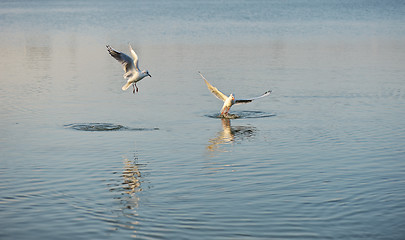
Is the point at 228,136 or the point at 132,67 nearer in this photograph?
the point at 228,136

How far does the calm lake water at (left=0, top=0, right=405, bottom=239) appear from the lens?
11336 mm

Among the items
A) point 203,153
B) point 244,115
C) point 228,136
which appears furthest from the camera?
point 244,115

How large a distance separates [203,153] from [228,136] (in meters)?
2.50

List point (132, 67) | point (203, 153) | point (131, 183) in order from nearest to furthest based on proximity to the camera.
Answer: point (131, 183)
point (203, 153)
point (132, 67)

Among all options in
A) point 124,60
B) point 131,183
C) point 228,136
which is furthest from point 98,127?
point 131,183

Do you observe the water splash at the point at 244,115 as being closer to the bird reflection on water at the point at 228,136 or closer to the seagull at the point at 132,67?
the bird reflection on water at the point at 228,136

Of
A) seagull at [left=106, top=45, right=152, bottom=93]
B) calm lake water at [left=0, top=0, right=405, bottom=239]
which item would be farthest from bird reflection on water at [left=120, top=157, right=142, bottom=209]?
seagull at [left=106, top=45, right=152, bottom=93]

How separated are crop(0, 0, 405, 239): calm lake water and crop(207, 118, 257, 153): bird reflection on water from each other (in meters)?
0.06

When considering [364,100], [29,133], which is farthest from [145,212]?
[364,100]

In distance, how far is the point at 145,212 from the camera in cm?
1186

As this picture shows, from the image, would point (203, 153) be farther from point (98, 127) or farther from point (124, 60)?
point (124, 60)

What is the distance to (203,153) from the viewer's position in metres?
16.3

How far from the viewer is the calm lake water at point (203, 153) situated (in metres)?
11.3

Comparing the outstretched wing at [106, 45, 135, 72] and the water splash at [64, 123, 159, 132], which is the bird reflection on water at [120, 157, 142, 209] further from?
the outstretched wing at [106, 45, 135, 72]
